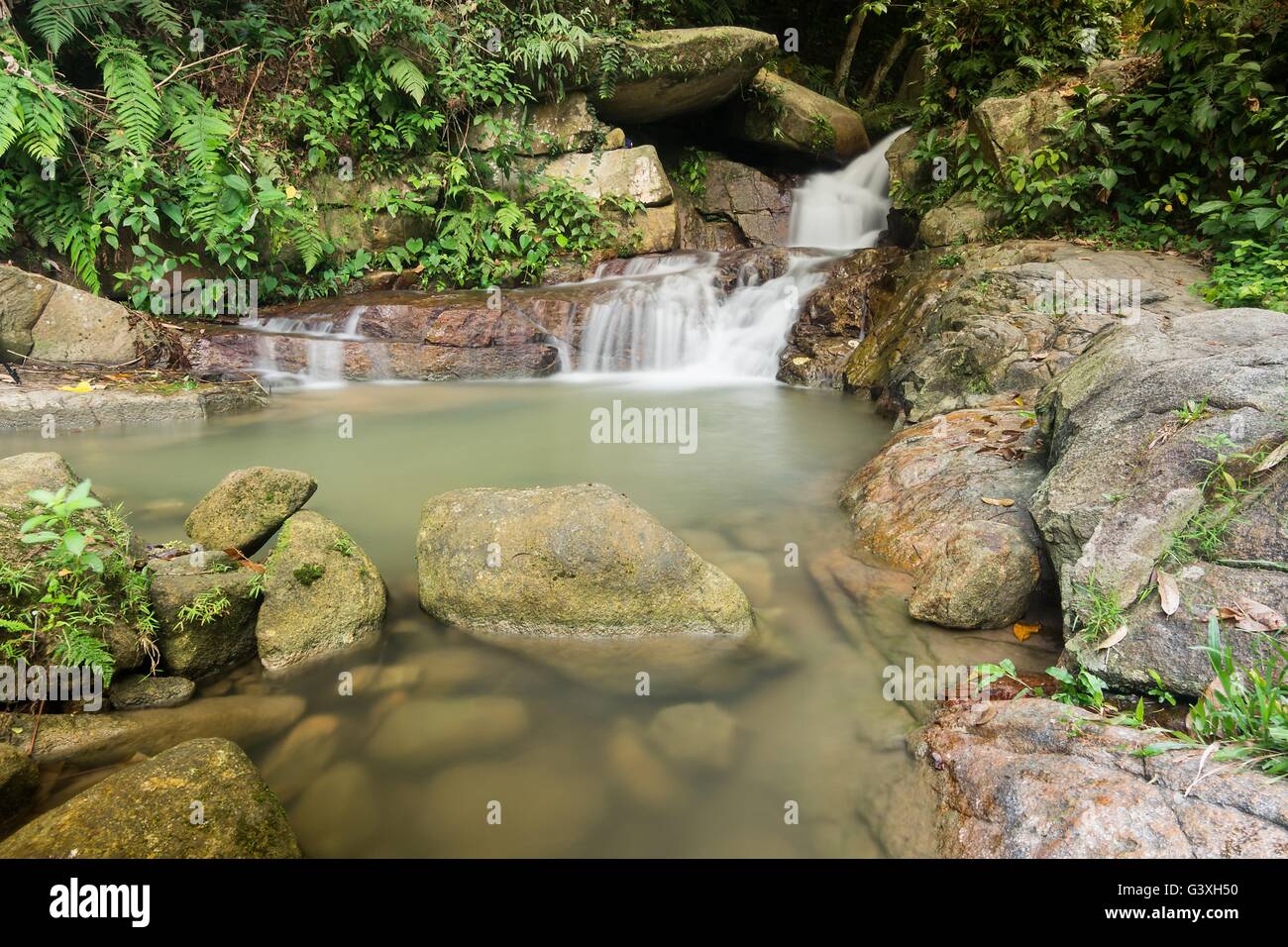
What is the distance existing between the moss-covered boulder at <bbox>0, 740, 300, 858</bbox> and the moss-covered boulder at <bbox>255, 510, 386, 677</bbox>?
37.3 inches

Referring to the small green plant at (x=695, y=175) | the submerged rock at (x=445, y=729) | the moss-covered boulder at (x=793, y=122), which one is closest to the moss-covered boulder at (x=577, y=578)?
the submerged rock at (x=445, y=729)

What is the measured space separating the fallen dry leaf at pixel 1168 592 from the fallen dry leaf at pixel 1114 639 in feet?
0.48

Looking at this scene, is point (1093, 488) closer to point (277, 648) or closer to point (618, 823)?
point (618, 823)

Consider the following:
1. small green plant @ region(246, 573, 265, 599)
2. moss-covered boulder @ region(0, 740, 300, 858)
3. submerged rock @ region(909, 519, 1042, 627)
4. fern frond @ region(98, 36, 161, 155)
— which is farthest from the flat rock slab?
submerged rock @ region(909, 519, 1042, 627)

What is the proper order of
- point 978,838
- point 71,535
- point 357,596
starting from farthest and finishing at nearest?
point 357,596 < point 71,535 < point 978,838

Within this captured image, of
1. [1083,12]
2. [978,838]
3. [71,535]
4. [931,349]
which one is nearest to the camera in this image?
[978,838]

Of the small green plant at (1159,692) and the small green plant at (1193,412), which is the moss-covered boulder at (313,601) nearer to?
the small green plant at (1159,692)

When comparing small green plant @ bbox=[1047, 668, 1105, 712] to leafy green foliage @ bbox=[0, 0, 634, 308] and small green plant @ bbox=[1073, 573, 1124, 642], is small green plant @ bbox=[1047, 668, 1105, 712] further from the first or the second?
leafy green foliage @ bbox=[0, 0, 634, 308]

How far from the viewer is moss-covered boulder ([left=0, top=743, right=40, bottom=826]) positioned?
223cm

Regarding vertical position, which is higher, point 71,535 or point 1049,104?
point 1049,104

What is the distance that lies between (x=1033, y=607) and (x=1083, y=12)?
10.1 m

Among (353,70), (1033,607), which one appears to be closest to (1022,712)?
(1033,607)

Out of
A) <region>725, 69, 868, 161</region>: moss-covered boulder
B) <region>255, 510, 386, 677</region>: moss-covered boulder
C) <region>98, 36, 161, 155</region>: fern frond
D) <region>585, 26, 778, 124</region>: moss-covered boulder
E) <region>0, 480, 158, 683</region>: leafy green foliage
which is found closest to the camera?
<region>0, 480, 158, 683</region>: leafy green foliage
